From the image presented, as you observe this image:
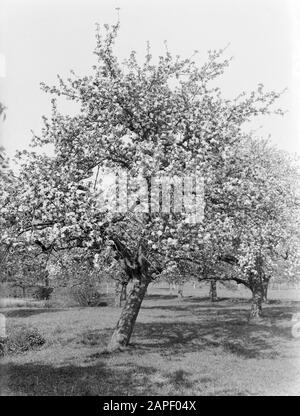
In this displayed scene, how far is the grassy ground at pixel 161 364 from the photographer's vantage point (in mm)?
15109

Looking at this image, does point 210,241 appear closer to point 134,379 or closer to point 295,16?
point 134,379

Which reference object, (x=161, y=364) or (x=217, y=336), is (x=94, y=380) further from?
(x=217, y=336)

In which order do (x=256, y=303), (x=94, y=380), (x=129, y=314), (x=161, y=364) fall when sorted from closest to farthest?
1. (x=94, y=380)
2. (x=161, y=364)
3. (x=129, y=314)
4. (x=256, y=303)

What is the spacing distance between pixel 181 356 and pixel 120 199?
781cm

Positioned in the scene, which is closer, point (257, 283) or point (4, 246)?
point (4, 246)

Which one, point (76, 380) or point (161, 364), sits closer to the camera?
point (76, 380)

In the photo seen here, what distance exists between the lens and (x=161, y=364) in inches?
739

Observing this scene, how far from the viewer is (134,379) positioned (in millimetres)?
16141

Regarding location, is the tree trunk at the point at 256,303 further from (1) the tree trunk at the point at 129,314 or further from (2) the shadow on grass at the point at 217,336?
(1) the tree trunk at the point at 129,314

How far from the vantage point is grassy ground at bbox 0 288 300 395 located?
15109 millimetres

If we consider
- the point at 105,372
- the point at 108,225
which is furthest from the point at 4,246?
the point at 105,372

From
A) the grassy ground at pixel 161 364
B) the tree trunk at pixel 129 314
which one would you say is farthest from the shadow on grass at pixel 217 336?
the tree trunk at pixel 129 314

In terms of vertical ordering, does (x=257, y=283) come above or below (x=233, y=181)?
below

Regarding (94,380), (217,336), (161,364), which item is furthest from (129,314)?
(217,336)
